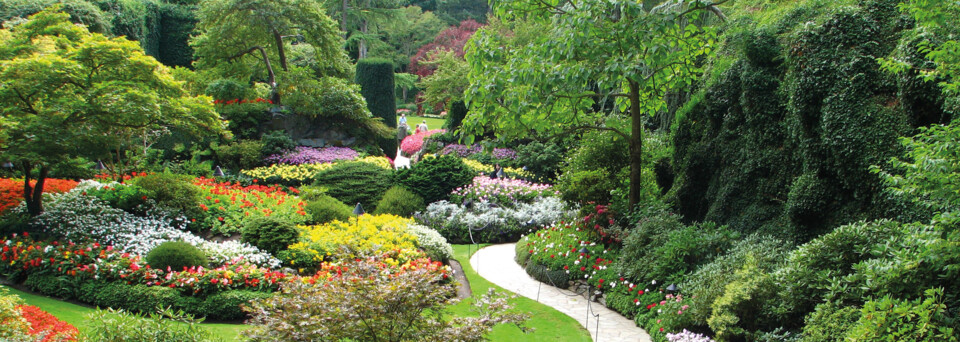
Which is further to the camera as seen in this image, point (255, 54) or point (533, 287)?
point (255, 54)

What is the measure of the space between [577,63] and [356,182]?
263 inches

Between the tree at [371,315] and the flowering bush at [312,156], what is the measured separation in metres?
12.2

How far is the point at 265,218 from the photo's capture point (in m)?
9.08

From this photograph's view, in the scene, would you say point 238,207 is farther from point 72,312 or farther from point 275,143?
point 275,143

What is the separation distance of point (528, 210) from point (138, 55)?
320 inches

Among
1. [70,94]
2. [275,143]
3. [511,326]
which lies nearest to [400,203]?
[275,143]

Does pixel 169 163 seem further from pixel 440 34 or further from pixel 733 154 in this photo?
pixel 440 34

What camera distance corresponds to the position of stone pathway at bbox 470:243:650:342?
7129mm

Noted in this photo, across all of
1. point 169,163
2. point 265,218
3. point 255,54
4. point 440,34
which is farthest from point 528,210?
point 440,34

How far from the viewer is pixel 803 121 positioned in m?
6.90

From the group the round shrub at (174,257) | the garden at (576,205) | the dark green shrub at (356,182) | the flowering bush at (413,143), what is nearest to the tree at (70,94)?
the garden at (576,205)

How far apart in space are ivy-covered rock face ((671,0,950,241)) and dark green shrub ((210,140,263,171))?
1159cm

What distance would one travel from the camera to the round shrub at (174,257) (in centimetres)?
759

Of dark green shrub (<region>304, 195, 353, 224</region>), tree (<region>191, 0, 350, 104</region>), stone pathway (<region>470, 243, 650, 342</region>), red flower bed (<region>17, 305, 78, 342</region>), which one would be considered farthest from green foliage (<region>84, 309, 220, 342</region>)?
tree (<region>191, 0, 350, 104</region>)
